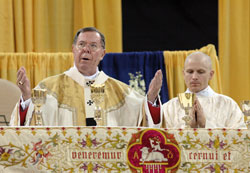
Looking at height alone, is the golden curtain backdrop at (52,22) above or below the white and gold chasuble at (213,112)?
above

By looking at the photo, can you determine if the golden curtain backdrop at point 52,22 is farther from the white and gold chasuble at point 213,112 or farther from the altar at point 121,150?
the altar at point 121,150

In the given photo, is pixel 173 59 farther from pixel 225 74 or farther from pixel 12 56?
pixel 12 56

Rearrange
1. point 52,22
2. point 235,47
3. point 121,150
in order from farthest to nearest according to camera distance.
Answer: point 52,22, point 235,47, point 121,150

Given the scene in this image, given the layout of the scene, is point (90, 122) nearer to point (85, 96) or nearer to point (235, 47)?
point (85, 96)

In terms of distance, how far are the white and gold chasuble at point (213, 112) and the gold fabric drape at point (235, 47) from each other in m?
1.81

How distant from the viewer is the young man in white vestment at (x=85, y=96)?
14.4 feet

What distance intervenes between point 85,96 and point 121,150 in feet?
4.26

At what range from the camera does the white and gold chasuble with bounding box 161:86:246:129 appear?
4.74 meters

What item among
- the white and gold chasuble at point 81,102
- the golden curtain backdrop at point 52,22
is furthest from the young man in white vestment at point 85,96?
the golden curtain backdrop at point 52,22

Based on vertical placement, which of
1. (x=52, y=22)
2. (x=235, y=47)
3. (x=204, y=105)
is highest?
(x=52, y=22)

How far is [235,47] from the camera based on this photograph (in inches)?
276

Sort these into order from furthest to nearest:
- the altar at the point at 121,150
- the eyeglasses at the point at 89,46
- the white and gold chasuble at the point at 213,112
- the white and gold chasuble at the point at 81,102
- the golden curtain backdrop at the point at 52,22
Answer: the golden curtain backdrop at the point at 52,22
the white and gold chasuble at the point at 213,112
the eyeglasses at the point at 89,46
the white and gold chasuble at the point at 81,102
the altar at the point at 121,150

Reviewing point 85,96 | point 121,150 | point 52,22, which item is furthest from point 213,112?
point 52,22

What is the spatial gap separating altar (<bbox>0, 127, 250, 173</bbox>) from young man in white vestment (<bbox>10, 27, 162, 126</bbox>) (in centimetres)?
83
